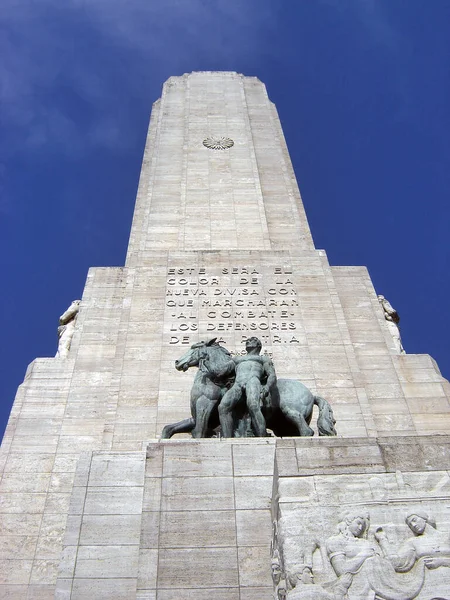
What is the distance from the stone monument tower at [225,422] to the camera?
27.7 feet

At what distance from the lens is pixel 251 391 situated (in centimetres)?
1160

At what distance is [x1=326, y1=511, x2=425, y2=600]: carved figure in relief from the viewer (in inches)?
294

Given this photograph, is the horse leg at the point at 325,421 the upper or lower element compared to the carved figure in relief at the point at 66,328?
lower

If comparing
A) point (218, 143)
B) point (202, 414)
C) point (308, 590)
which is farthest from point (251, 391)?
point (218, 143)

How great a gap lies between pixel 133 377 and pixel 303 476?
7.98m

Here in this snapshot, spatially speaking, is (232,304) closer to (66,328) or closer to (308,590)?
(66,328)

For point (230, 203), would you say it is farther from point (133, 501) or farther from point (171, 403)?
point (133, 501)

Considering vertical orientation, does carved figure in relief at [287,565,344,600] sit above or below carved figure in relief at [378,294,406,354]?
below

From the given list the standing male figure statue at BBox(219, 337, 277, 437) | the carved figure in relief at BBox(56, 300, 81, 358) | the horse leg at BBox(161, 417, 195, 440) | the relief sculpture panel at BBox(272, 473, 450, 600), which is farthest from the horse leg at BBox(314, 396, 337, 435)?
the carved figure in relief at BBox(56, 300, 81, 358)

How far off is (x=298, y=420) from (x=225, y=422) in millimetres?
1369

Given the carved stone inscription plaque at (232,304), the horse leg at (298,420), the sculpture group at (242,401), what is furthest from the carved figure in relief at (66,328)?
the horse leg at (298,420)

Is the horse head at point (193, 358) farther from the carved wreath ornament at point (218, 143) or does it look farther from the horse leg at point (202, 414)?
the carved wreath ornament at point (218, 143)

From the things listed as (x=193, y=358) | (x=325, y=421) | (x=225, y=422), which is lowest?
(x=225, y=422)

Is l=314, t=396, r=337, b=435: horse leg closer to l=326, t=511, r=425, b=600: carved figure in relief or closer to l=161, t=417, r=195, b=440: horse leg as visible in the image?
l=161, t=417, r=195, b=440: horse leg
